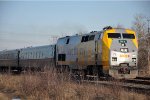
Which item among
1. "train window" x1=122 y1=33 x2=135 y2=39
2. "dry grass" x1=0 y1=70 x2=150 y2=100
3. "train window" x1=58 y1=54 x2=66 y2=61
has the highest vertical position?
"train window" x1=122 y1=33 x2=135 y2=39

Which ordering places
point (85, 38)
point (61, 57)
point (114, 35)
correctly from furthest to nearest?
point (61, 57) → point (85, 38) → point (114, 35)

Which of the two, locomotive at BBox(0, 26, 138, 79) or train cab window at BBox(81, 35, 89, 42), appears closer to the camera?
locomotive at BBox(0, 26, 138, 79)

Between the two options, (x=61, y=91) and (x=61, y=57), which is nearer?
(x=61, y=91)

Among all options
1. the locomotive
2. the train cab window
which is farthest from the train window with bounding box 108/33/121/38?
the train cab window

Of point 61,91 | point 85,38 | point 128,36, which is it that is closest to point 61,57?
point 85,38

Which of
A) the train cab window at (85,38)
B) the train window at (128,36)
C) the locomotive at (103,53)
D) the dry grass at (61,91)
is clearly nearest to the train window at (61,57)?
the locomotive at (103,53)

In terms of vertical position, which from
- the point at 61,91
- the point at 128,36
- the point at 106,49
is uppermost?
the point at 128,36

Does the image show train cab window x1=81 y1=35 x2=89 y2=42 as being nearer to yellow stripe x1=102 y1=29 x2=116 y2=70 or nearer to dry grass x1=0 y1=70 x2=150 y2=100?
yellow stripe x1=102 y1=29 x2=116 y2=70

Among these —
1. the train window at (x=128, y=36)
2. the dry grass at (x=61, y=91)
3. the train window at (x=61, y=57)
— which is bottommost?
the dry grass at (x=61, y=91)

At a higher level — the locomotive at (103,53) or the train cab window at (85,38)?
the train cab window at (85,38)

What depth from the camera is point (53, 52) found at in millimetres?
30203

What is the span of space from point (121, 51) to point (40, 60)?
14614 mm

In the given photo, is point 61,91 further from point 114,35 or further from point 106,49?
point 114,35

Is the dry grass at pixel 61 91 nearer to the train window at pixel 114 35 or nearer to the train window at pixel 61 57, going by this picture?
the train window at pixel 114 35
